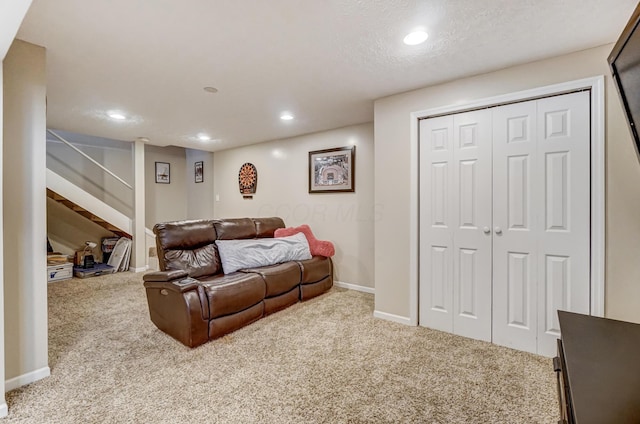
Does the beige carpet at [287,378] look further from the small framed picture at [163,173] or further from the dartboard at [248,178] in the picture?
the small framed picture at [163,173]

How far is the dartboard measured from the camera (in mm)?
5184

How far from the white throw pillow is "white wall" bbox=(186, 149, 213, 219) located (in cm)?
285

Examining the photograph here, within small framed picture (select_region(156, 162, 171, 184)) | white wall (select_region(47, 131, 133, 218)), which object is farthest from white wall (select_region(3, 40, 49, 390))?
small framed picture (select_region(156, 162, 171, 184))

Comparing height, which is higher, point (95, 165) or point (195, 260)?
point (95, 165)

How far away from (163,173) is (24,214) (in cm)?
459

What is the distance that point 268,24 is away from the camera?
175cm

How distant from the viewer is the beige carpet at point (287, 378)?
163 centimetres

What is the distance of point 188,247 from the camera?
3184 mm

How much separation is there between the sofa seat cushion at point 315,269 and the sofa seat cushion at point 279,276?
11 cm

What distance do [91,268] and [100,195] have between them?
147 centimetres

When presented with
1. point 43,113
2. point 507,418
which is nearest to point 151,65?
point 43,113

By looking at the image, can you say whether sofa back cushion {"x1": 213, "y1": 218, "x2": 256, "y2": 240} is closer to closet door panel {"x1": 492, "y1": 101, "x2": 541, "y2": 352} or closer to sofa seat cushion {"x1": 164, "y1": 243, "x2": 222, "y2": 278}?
sofa seat cushion {"x1": 164, "y1": 243, "x2": 222, "y2": 278}

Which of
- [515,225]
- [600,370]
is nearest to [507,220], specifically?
[515,225]

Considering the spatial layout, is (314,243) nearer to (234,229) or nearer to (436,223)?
(234,229)
